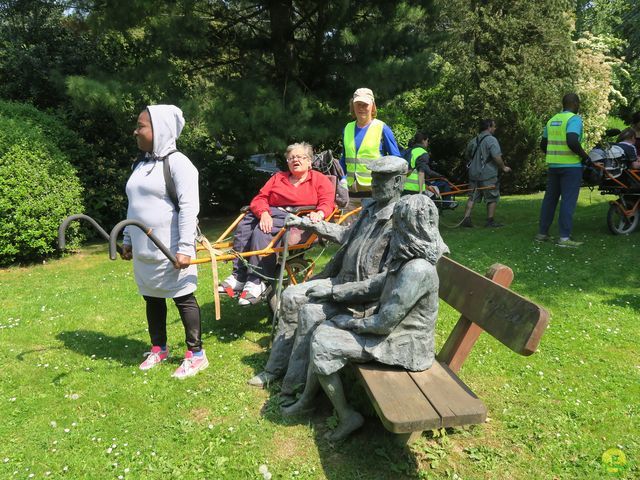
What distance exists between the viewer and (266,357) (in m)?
4.15

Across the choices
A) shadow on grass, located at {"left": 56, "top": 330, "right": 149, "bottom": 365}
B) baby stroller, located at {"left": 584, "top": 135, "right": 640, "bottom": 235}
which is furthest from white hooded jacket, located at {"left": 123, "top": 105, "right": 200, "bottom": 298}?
baby stroller, located at {"left": 584, "top": 135, "right": 640, "bottom": 235}

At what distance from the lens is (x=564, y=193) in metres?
7.14

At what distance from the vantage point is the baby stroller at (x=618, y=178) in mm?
7484

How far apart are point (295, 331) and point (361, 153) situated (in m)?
2.28

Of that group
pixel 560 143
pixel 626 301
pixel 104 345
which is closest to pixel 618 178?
pixel 560 143

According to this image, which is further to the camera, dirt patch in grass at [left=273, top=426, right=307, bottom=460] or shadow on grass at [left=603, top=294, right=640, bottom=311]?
shadow on grass at [left=603, top=294, right=640, bottom=311]

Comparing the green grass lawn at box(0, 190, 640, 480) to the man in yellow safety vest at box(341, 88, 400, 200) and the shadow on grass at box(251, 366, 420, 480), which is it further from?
the man in yellow safety vest at box(341, 88, 400, 200)

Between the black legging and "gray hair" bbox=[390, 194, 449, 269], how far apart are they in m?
1.84

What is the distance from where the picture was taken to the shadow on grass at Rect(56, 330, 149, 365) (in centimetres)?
434

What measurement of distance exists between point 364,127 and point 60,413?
3.63 meters

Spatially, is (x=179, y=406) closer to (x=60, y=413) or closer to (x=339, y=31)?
(x=60, y=413)

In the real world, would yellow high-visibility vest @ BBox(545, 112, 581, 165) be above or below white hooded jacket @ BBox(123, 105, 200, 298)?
above

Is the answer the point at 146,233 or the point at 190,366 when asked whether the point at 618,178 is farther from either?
the point at 146,233

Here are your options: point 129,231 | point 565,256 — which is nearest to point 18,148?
point 129,231
